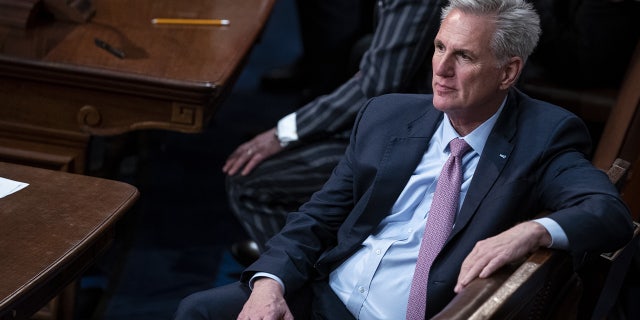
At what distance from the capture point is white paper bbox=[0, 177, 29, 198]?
2.29 metres

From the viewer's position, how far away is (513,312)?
186 cm

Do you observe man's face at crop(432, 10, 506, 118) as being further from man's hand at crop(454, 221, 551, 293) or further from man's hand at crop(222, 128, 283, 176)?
man's hand at crop(222, 128, 283, 176)

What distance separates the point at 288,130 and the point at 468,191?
111cm

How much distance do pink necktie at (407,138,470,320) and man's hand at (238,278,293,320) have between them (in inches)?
10.9

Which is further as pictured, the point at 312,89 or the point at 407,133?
the point at 312,89

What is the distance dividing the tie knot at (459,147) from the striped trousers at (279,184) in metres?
0.96

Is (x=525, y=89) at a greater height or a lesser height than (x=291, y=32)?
greater

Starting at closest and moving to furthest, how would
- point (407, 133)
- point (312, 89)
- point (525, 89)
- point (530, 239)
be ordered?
point (530, 239) < point (407, 133) < point (525, 89) < point (312, 89)

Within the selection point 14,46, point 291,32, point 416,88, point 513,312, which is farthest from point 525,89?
point 291,32

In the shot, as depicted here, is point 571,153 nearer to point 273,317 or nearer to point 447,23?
point 447,23

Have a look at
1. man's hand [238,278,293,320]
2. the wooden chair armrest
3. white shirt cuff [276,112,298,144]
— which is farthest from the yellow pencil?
the wooden chair armrest

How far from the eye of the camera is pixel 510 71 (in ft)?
7.59

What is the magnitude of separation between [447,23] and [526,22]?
0.17m

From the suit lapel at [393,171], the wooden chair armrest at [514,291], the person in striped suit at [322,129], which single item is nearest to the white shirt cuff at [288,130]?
the person in striped suit at [322,129]
